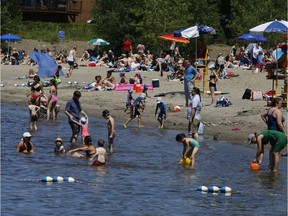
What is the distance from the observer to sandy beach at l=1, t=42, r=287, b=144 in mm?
28359

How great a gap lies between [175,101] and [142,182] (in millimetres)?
13861

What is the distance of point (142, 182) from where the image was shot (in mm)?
20125

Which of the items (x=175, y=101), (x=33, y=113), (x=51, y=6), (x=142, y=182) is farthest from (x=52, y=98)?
(x=51, y=6)

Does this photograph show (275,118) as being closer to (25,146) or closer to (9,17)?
(25,146)

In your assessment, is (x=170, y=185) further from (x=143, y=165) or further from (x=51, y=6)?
(x=51, y=6)

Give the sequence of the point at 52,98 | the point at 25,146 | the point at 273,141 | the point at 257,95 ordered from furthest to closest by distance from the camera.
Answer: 1. the point at 257,95
2. the point at 52,98
3. the point at 25,146
4. the point at 273,141

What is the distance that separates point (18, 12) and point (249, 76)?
28.4 m

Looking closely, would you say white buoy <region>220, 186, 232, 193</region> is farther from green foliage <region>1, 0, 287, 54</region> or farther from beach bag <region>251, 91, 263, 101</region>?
green foliage <region>1, 0, 287, 54</region>

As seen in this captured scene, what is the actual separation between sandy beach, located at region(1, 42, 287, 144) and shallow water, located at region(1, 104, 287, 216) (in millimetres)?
1887

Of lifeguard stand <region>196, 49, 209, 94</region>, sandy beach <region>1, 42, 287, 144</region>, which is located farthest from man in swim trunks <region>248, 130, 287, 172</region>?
lifeguard stand <region>196, 49, 209, 94</region>

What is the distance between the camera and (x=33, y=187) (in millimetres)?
19391

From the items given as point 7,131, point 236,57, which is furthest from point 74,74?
point 7,131

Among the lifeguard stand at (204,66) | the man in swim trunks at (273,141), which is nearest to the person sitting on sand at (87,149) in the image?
the man in swim trunks at (273,141)

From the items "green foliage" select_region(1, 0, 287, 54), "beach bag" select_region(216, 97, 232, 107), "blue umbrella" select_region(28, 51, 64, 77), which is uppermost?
"green foliage" select_region(1, 0, 287, 54)
